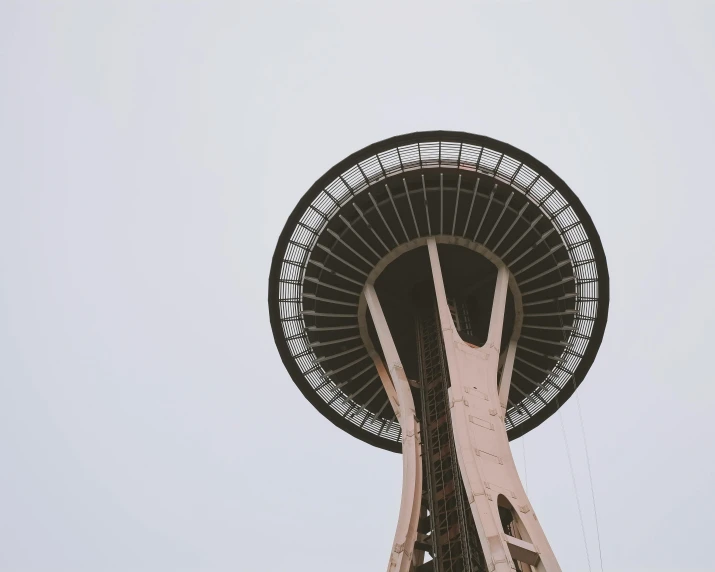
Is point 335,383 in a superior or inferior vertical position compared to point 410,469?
superior

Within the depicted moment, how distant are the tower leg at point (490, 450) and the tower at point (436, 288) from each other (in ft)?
0.35

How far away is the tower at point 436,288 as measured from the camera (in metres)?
33.5

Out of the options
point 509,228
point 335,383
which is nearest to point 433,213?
point 509,228

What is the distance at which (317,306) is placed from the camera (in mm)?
36906

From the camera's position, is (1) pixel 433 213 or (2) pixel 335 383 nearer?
(1) pixel 433 213

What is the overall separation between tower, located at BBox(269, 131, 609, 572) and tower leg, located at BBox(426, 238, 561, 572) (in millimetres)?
106

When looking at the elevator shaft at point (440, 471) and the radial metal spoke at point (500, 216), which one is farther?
the radial metal spoke at point (500, 216)

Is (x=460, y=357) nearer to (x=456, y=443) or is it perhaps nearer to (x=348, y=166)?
(x=456, y=443)

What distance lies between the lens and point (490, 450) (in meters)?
28.9

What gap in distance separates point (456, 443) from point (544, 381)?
36.7 feet

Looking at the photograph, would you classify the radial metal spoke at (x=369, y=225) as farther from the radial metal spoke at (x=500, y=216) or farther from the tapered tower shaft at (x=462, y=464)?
the radial metal spoke at (x=500, y=216)

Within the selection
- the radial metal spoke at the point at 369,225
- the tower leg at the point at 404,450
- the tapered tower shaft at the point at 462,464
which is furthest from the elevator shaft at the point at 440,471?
the radial metal spoke at the point at 369,225

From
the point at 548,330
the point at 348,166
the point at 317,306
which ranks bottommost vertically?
the point at 548,330

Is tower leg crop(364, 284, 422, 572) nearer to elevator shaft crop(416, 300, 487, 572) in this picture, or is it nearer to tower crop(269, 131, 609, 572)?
tower crop(269, 131, 609, 572)
